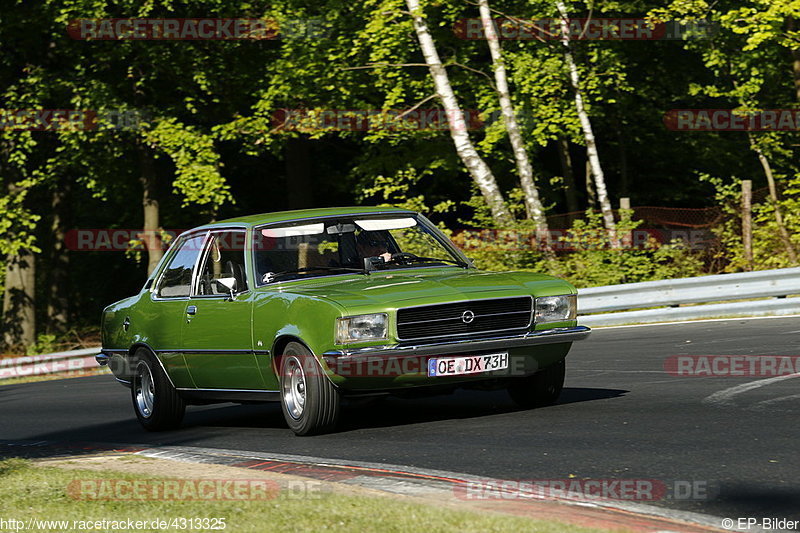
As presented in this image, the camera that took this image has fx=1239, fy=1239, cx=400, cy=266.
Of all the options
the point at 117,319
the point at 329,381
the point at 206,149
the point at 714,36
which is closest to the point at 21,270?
the point at 206,149

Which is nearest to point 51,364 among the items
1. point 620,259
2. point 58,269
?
point 620,259

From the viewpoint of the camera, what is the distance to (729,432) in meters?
7.90

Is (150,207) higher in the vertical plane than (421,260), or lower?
higher

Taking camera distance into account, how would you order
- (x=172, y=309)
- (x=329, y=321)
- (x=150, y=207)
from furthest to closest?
(x=150, y=207) → (x=172, y=309) → (x=329, y=321)

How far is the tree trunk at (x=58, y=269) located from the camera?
36188 mm

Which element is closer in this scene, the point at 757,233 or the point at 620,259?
the point at 757,233

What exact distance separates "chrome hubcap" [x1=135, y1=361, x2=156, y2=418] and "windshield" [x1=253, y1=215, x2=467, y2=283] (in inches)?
72.3

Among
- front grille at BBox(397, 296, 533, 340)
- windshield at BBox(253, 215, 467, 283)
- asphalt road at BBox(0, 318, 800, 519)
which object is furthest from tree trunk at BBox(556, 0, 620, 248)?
front grille at BBox(397, 296, 533, 340)

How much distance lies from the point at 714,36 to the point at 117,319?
1906 cm

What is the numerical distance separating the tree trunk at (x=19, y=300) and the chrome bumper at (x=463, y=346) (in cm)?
2703

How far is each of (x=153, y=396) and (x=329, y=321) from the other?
283 cm

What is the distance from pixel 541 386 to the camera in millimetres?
9734

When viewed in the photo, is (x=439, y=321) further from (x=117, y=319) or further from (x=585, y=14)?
(x=585, y=14)

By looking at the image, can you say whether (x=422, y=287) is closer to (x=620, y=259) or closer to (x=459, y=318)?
(x=459, y=318)
